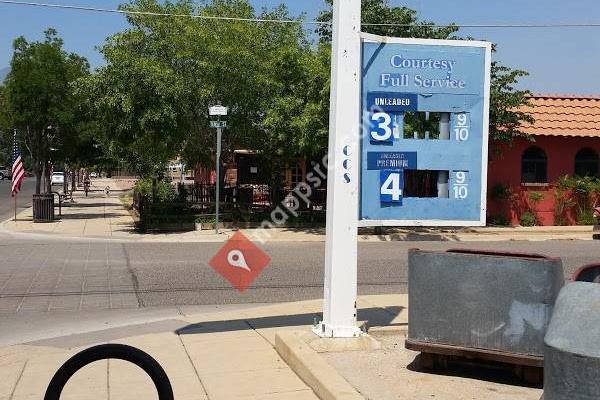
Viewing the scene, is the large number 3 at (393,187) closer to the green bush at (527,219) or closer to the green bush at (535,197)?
the green bush at (527,219)

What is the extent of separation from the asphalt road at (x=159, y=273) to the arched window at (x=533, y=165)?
5675 mm

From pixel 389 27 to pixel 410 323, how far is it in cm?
1656

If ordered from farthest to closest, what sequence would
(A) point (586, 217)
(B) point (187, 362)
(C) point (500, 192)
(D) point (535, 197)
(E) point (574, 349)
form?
(A) point (586, 217), (D) point (535, 197), (C) point (500, 192), (B) point (187, 362), (E) point (574, 349)

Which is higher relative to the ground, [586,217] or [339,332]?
[586,217]

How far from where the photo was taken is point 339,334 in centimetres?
647

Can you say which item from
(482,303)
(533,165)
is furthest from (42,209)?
(482,303)

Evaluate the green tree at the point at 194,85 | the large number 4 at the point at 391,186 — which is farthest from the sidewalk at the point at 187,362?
the green tree at the point at 194,85

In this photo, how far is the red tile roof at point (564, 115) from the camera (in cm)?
2295

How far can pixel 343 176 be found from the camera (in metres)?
6.45

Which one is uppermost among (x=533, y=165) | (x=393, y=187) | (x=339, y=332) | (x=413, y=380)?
(x=533, y=165)

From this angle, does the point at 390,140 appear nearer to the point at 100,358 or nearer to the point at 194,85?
the point at 100,358

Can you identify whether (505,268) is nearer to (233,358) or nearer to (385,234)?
(233,358)

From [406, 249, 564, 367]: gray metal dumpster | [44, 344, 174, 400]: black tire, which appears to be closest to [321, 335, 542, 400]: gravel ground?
[406, 249, 564, 367]: gray metal dumpster

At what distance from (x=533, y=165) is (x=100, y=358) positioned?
2179 cm
